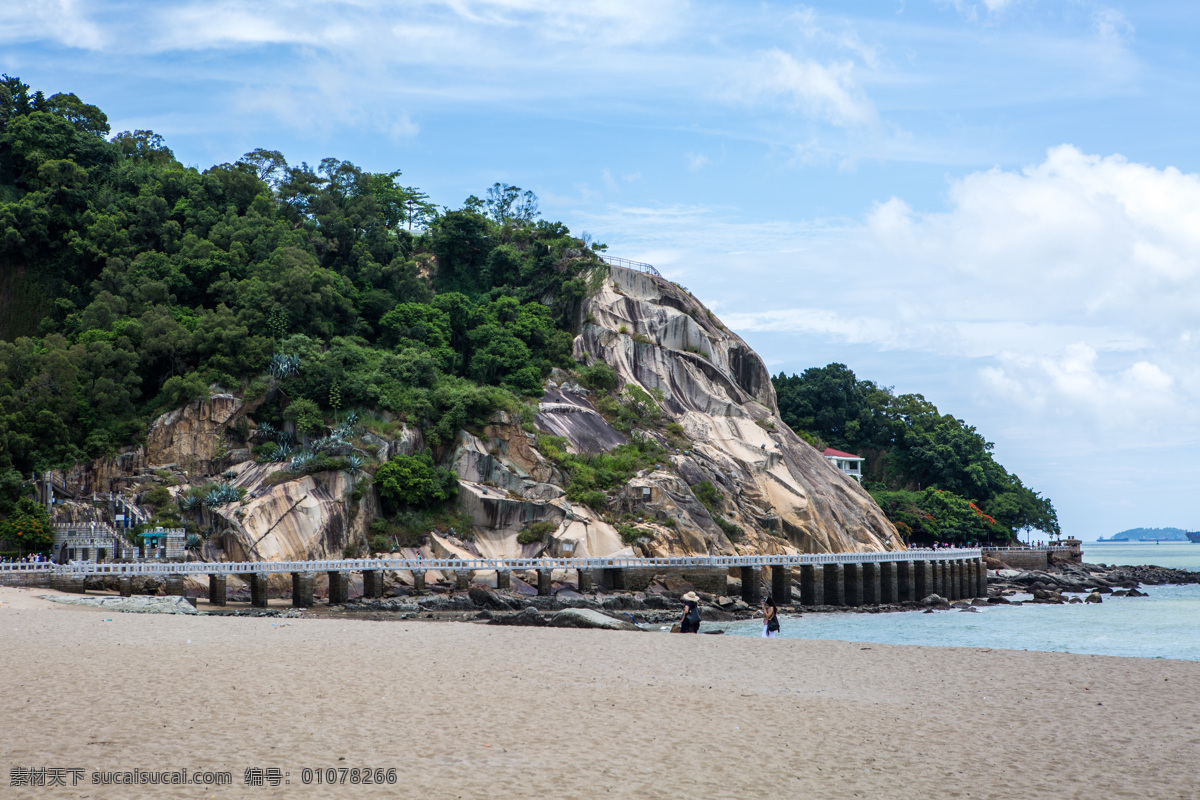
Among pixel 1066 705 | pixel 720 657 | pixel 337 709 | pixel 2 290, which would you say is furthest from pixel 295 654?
pixel 2 290

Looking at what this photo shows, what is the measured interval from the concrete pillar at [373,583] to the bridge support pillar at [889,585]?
95.1ft

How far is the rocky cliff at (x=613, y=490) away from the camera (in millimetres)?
53500

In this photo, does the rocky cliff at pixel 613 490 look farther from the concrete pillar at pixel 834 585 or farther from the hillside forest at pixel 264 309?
the concrete pillar at pixel 834 585

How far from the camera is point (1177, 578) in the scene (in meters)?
87.1

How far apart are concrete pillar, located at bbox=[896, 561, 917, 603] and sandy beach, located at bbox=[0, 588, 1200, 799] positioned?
3827 cm

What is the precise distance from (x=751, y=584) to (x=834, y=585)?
5840 mm

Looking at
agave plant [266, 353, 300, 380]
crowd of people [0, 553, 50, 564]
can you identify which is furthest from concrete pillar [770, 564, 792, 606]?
crowd of people [0, 553, 50, 564]

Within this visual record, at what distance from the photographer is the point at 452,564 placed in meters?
50.2

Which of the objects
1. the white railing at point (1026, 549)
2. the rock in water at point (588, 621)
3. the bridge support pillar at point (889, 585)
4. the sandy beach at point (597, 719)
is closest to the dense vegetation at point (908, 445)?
the white railing at point (1026, 549)

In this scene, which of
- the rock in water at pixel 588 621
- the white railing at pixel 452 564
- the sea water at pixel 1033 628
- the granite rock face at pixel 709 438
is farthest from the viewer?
the granite rock face at pixel 709 438

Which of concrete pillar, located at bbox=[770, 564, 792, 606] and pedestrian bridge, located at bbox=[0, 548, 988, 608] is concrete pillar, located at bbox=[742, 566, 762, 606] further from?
concrete pillar, located at bbox=[770, 564, 792, 606]

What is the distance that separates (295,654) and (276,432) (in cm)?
4201

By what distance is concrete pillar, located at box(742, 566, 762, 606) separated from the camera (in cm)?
5238

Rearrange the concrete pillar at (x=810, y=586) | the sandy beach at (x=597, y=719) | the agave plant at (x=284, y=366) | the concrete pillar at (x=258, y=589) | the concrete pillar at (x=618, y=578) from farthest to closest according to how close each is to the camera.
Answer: the agave plant at (x=284, y=366) < the concrete pillar at (x=810, y=586) < the concrete pillar at (x=618, y=578) < the concrete pillar at (x=258, y=589) < the sandy beach at (x=597, y=719)
